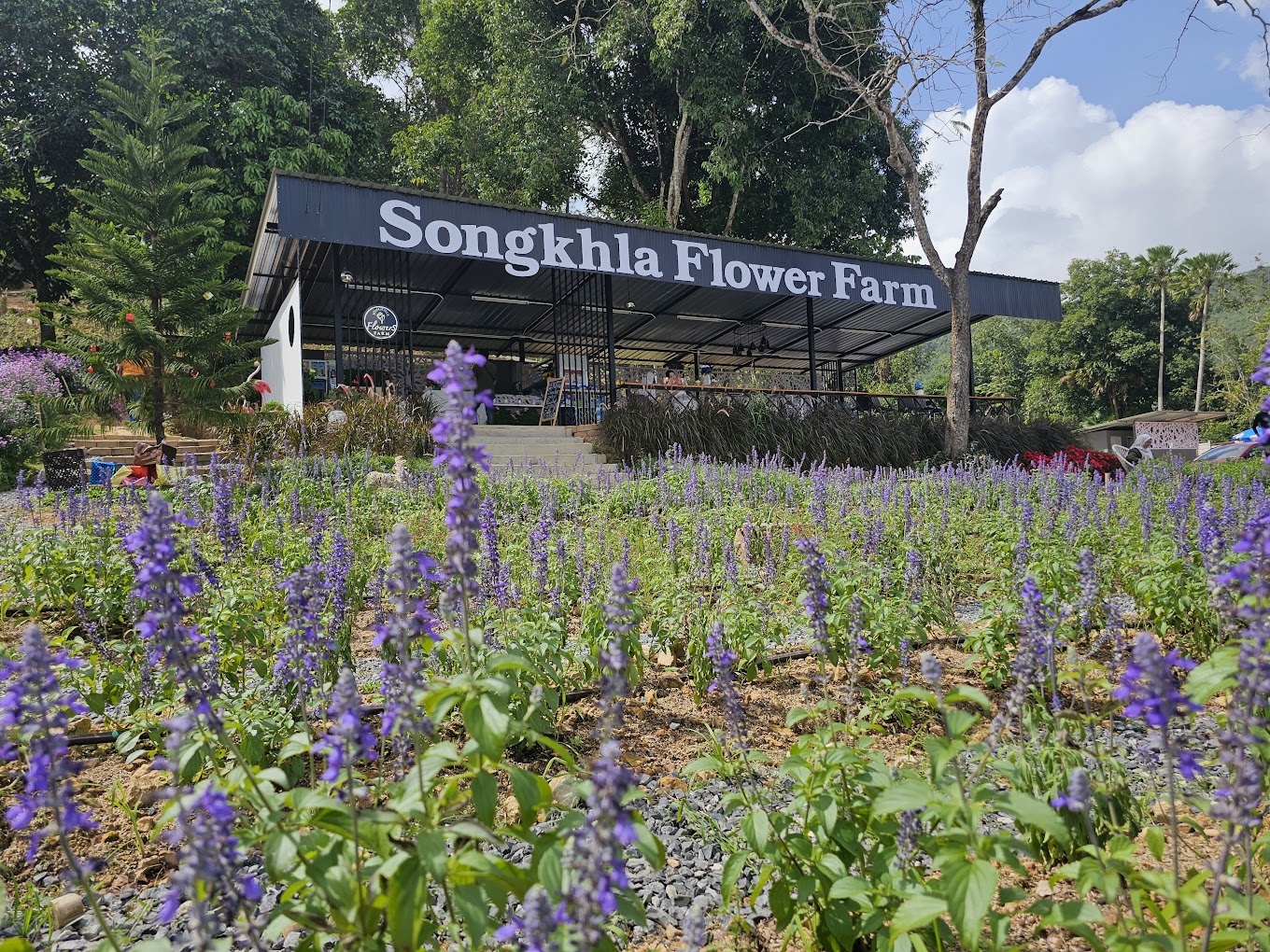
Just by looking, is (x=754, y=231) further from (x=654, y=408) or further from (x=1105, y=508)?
(x=1105, y=508)

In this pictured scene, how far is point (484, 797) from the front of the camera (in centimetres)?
125

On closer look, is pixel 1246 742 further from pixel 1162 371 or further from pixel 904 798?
pixel 1162 371

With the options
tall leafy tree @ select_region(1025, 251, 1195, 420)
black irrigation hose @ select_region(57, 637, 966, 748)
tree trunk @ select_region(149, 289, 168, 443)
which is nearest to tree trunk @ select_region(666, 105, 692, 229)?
tree trunk @ select_region(149, 289, 168, 443)

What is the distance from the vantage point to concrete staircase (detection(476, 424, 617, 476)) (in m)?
10.6

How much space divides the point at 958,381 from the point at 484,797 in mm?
14700

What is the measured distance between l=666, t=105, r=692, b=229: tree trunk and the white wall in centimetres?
1196

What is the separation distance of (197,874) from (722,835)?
1.55 metres

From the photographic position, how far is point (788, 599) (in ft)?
14.2

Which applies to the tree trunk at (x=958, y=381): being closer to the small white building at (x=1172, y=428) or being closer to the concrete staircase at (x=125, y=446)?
the small white building at (x=1172, y=428)

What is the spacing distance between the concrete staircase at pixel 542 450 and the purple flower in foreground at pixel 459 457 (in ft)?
27.8

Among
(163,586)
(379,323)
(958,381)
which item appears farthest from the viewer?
(958,381)

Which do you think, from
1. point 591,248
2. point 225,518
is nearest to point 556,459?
point 591,248

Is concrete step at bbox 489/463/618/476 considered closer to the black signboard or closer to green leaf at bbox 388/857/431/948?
the black signboard

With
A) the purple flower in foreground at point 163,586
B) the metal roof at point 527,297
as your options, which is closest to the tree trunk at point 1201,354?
the metal roof at point 527,297
